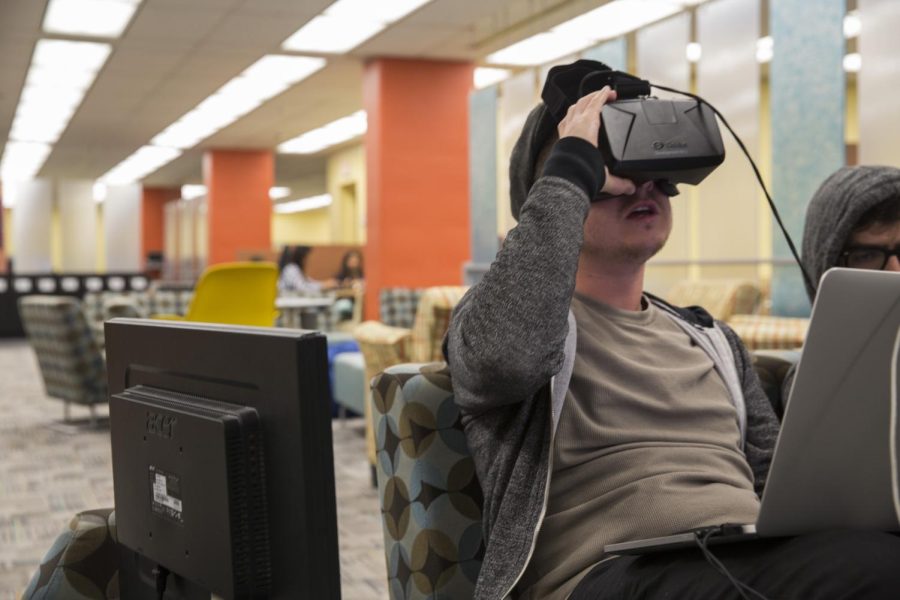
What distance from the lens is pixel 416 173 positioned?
870 centimetres

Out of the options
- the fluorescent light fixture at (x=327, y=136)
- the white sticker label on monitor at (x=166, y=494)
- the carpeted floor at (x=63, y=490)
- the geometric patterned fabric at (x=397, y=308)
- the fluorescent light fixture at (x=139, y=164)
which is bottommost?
the carpeted floor at (x=63, y=490)

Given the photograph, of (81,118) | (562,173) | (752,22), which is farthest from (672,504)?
(81,118)

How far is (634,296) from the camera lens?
4.45ft

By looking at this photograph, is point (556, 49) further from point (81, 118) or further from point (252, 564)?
point (252, 564)

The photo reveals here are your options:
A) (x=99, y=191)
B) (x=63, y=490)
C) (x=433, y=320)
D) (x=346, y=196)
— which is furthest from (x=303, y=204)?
(x=433, y=320)

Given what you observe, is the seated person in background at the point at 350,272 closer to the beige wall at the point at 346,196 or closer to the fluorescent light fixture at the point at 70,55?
the beige wall at the point at 346,196

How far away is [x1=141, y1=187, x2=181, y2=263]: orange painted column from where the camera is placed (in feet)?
64.8

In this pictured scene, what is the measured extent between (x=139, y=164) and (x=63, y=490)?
12764 millimetres

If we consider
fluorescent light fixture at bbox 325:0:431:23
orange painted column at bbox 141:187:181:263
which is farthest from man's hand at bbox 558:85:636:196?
orange painted column at bbox 141:187:181:263

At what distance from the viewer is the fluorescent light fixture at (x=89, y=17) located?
264 inches

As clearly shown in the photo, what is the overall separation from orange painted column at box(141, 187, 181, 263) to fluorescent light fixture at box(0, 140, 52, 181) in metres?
2.59

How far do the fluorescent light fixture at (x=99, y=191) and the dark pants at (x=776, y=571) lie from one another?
19.2 metres

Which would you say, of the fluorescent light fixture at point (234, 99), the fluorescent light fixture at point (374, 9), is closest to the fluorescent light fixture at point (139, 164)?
the fluorescent light fixture at point (234, 99)

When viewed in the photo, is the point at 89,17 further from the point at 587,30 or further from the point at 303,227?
the point at 303,227
